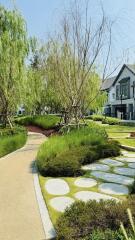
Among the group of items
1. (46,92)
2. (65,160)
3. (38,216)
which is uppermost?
(46,92)

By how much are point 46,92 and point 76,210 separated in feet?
109

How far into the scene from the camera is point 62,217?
5.61m

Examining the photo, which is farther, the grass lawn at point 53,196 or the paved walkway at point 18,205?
the grass lawn at point 53,196

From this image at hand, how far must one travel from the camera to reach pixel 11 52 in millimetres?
17750

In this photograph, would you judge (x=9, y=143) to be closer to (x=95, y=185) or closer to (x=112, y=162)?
(x=112, y=162)

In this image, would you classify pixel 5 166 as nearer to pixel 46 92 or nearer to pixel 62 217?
pixel 62 217

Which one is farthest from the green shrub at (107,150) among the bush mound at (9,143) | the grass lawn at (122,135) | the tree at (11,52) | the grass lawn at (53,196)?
the tree at (11,52)

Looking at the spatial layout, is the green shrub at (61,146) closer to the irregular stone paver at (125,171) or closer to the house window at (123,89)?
the irregular stone paver at (125,171)

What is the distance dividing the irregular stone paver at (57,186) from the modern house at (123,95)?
138 ft

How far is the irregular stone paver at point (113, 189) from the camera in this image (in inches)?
304

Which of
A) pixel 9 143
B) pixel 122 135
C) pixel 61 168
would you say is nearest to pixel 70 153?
pixel 61 168

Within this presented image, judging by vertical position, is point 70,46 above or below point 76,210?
above

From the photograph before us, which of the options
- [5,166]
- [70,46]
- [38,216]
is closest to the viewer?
[38,216]

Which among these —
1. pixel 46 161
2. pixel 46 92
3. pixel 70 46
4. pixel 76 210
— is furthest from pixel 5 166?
pixel 46 92
